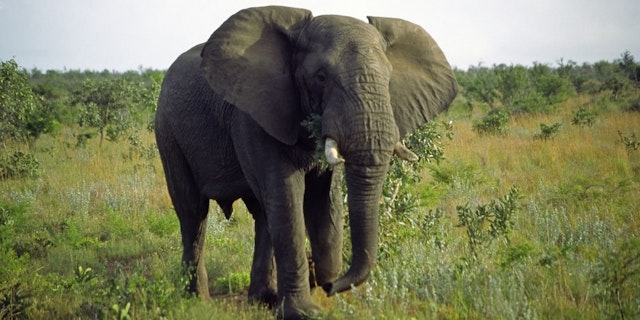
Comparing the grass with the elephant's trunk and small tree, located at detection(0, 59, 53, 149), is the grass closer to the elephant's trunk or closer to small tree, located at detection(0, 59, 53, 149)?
the elephant's trunk

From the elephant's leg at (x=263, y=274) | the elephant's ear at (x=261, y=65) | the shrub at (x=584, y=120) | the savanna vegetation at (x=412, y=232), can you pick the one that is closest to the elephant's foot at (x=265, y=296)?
the elephant's leg at (x=263, y=274)

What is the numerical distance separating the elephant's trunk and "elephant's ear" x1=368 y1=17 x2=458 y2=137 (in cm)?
69

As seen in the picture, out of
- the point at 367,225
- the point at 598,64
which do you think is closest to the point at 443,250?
the point at 367,225

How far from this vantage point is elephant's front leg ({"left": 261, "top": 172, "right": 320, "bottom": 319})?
445 centimetres

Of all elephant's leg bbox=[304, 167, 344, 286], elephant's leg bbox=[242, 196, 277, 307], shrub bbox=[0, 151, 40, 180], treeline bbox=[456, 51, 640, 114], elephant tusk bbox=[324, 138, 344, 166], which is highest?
elephant tusk bbox=[324, 138, 344, 166]

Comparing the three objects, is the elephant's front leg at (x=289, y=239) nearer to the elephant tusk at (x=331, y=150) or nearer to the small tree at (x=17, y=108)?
the elephant tusk at (x=331, y=150)

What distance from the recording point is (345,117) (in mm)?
3779

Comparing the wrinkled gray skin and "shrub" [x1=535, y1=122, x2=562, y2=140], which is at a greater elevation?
the wrinkled gray skin

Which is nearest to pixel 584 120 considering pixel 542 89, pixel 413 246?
pixel 542 89

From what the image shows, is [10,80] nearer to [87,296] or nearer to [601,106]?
[87,296]

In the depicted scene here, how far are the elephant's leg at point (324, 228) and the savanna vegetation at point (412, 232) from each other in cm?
29

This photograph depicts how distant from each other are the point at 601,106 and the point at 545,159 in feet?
31.3

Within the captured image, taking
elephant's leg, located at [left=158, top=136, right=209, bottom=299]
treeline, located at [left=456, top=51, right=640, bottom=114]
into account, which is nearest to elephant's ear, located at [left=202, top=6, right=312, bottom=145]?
elephant's leg, located at [left=158, top=136, right=209, bottom=299]

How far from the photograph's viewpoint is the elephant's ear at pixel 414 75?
4.45 m
